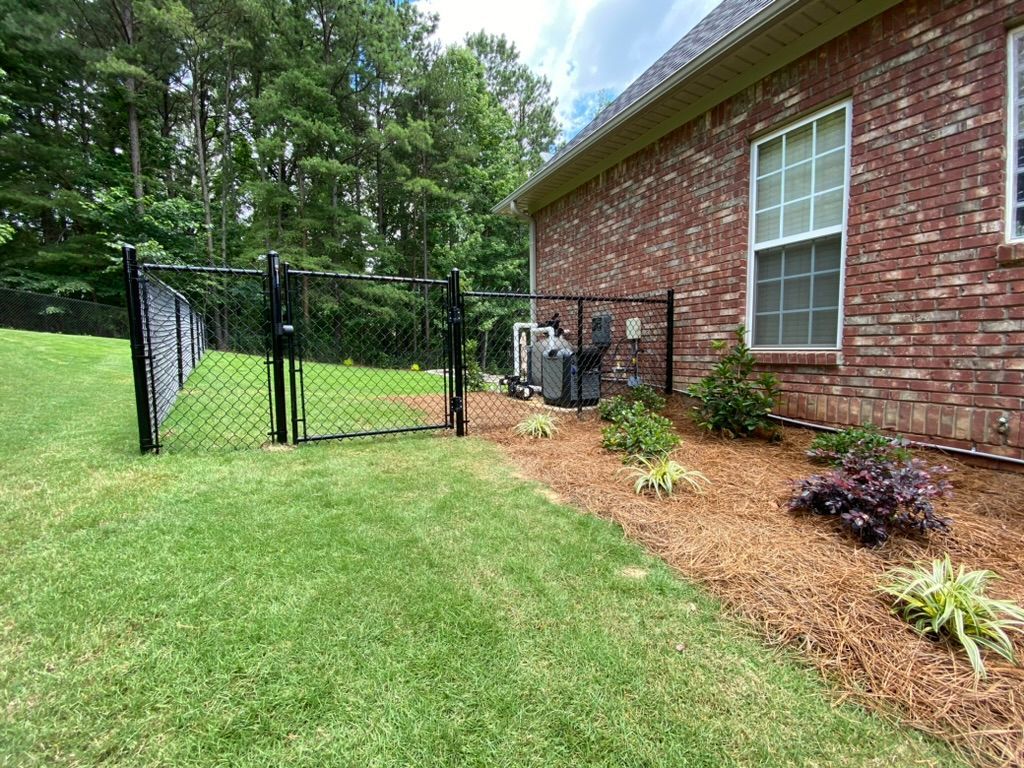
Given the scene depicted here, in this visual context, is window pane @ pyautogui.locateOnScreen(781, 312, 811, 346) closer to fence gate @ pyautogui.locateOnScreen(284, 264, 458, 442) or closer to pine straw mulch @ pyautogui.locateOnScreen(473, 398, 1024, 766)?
pine straw mulch @ pyautogui.locateOnScreen(473, 398, 1024, 766)

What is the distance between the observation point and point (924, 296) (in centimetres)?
302

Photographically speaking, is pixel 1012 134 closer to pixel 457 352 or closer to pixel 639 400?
pixel 639 400

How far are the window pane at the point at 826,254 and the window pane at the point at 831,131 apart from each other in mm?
762

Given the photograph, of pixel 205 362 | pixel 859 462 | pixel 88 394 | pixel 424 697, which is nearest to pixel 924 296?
pixel 859 462

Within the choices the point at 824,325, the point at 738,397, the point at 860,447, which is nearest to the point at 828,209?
the point at 824,325

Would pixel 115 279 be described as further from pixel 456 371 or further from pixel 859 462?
pixel 859 462

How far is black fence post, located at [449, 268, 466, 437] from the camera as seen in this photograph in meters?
4.12

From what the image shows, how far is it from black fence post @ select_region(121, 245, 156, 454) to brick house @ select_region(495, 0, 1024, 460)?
4.88 metres

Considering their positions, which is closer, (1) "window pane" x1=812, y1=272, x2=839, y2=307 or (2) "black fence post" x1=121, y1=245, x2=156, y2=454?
(2) "black fence post" x1=121, y1=245, x2=156, y2=454

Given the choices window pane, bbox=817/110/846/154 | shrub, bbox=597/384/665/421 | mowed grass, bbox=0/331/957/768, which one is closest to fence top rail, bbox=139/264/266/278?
mowed grass, bbox=0/331/957/768

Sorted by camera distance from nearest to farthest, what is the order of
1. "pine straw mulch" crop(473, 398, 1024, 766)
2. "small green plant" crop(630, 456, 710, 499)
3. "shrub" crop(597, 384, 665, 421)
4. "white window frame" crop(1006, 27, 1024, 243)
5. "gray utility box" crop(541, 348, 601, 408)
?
"pine straw mulch" crop(473, 398, 1024, 766), "white window frame" crop(1006, 27, 1024, 243), "small green plant" crop(630, 456, 710, 499), "shrub" crop(597, 384, 665, 421), "gray utility box" crop(541, 348, 601, 408)

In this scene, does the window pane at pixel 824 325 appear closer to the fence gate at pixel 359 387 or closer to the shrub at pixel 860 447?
the shrub at pixel 860 447

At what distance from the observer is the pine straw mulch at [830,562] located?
1.21 meters

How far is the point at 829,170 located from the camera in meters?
3.66
